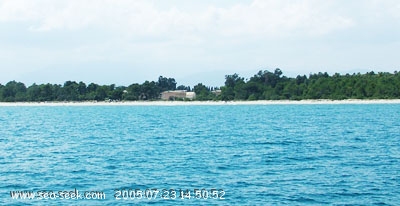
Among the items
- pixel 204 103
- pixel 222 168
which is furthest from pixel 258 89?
pixel 222 168

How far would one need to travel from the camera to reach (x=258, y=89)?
591 feet

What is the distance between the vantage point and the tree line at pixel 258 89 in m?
158

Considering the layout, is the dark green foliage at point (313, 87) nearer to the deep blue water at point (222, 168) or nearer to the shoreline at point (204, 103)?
the shoreline at point (204, 103)

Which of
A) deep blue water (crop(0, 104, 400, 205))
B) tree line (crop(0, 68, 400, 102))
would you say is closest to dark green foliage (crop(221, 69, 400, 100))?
tree line (crop(0, 68, 400, 102))

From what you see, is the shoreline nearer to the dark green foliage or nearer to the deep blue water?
the dark green foliage

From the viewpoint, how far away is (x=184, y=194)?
21.9 m

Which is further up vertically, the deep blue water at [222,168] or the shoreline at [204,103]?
the shoreline at [204,103]

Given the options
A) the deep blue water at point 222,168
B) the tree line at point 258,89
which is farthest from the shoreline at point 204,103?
the deep blue water at point 222,168

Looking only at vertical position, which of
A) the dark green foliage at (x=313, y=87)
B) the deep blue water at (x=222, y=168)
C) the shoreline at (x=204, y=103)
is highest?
the dark green foliage at (x=313, y=87)

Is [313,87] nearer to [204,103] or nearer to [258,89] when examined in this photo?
[258,89]

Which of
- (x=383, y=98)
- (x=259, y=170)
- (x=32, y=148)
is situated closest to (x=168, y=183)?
(x=259, y=170)

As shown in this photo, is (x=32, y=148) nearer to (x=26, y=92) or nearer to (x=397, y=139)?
(x=397, y=139)

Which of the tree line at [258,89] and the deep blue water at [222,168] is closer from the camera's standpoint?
the deep blue water at [222,168]

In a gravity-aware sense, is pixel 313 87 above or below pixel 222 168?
above
